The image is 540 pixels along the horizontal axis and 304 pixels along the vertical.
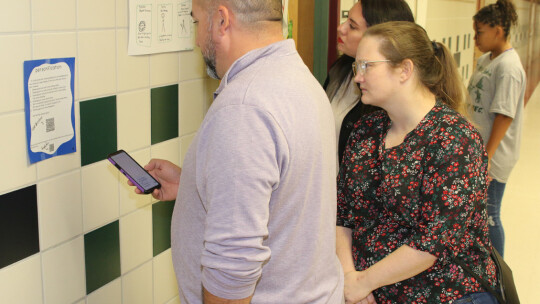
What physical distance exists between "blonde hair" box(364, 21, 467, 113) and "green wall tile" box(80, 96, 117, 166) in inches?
32.6

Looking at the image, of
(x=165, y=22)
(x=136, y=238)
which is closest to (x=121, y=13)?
(x=165, y=22)

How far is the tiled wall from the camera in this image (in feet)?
4.49

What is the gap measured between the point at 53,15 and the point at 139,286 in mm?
928

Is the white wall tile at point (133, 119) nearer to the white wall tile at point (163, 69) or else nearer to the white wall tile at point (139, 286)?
the white wall tile at point (163, 69)

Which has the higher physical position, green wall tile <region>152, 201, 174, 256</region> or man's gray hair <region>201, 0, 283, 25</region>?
man's gray hair <region>201, 0, 283, 25</region>

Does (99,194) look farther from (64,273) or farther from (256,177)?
(256,177)

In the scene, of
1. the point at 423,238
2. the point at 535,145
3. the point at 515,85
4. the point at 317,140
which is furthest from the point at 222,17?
the point at 535,145

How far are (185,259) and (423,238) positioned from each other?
2.18 ft

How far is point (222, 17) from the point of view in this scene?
1.29m

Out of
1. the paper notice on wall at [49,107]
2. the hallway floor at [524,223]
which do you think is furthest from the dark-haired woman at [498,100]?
the paper notice on wall at [49,107]

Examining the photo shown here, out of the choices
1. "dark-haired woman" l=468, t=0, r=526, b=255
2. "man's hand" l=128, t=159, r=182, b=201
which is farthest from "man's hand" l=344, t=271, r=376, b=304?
"dark-haired woman" l=468, t=0, r=526, b=255

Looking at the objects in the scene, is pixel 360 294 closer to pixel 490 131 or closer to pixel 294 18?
pixel 294 18

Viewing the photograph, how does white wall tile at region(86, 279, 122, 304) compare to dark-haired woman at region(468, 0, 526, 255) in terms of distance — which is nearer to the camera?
white wall tile at region(86, 279, 122, 304)

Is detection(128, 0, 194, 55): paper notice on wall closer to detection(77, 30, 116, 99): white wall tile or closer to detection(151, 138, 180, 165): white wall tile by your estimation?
detection(77, 30, 116, 99): white wall tile
